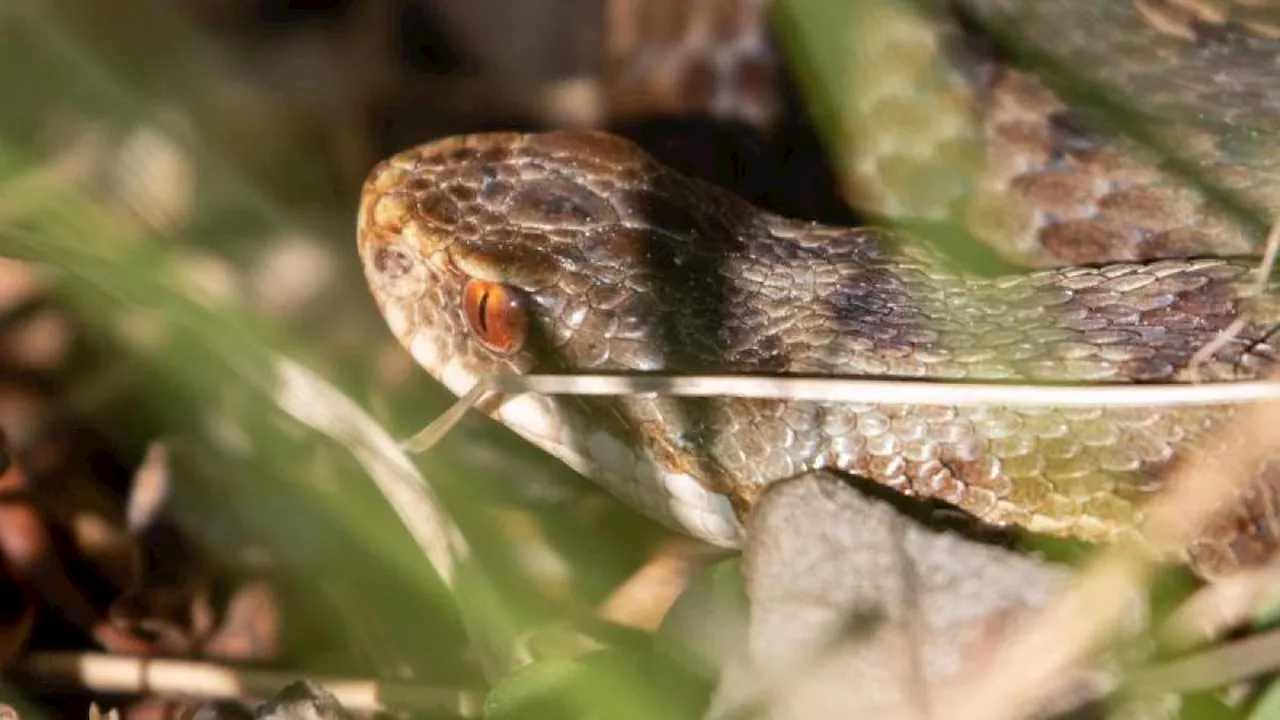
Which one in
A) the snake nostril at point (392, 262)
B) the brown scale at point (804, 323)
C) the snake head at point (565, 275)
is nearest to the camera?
the brown scale at point (804, 323)

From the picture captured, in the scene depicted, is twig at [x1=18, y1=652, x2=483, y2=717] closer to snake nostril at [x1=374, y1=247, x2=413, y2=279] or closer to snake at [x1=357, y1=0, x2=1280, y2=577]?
snake at [x1=357, y1=0, x2=1280, y2=577]

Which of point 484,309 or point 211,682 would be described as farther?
point 484,309

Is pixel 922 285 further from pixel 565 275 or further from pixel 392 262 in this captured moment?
pixel 392 262

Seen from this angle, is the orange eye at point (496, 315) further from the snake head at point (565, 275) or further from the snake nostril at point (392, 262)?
the snake nostril at point (392, 262)

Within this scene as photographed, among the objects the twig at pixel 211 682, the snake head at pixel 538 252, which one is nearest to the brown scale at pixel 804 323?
the snake head at pixel 538 252

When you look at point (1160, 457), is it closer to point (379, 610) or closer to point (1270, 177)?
point (1270, 177)

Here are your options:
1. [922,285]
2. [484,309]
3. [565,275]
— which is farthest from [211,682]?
[922,285]

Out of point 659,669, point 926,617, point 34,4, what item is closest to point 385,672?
point 659,669
